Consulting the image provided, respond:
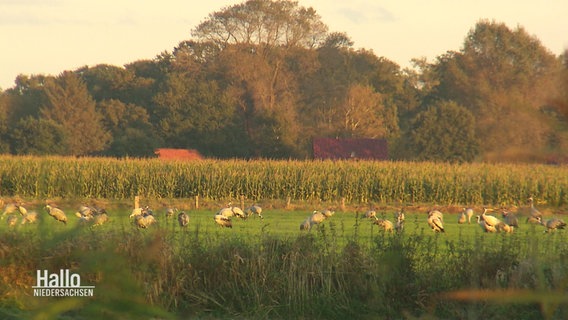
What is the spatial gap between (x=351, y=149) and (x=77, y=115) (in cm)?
2010

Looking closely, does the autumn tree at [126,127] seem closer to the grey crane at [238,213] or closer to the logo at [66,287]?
the grey crane at [238,213]

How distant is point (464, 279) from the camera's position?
10547 mm

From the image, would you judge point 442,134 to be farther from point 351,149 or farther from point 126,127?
point 126,127

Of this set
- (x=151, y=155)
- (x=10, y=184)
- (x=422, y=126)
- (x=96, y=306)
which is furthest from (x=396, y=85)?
(x=96, y=306)

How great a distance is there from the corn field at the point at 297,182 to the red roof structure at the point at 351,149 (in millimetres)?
12431

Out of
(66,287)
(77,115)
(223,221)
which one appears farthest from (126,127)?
(66,287)

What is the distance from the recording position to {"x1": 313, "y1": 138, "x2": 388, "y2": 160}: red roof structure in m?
55.5

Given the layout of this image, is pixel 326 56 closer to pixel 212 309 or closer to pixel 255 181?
pixel 255 181

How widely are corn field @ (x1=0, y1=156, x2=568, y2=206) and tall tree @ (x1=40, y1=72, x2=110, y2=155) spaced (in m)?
18.3

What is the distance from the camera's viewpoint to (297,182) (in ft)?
137

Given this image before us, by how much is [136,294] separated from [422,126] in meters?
57.0

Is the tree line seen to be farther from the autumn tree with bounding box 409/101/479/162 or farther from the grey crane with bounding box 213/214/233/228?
the grey crane with bounding box 213/214/233/228

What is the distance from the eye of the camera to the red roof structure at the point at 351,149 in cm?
5547

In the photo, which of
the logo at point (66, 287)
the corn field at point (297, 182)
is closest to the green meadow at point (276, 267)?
the logo at point (66, 287)
